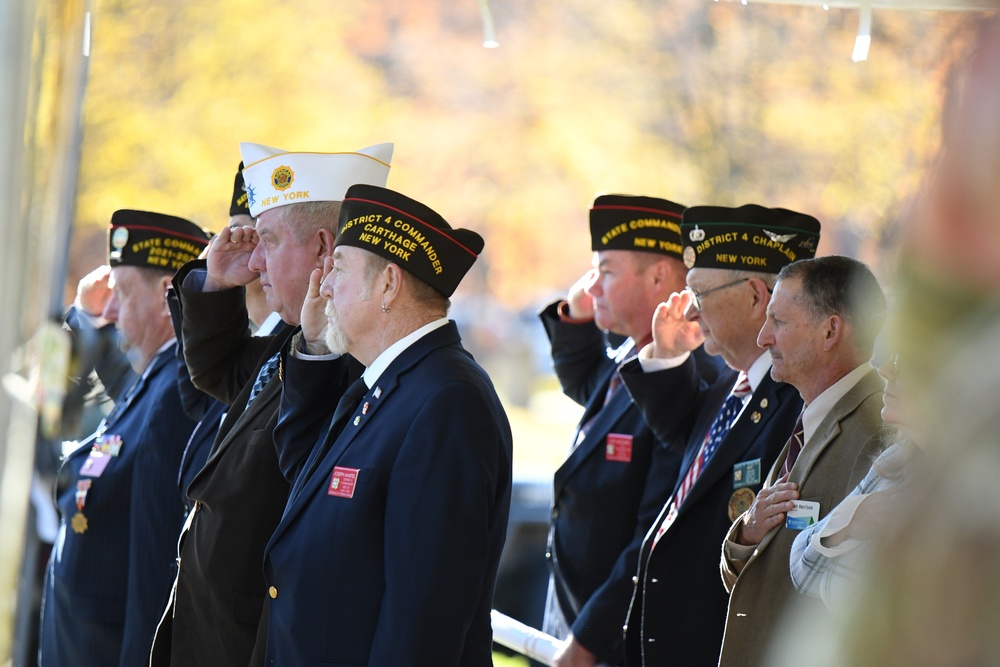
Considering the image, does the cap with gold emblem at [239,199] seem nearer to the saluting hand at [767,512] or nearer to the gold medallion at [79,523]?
the gold medallion at [79,523]

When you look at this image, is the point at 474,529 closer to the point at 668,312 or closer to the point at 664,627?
the point at 664,627

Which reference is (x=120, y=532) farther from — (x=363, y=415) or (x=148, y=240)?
(x=363, y=415)

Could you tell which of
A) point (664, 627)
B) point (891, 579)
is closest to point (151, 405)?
point (664, 627)

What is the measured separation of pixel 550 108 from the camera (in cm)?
1780

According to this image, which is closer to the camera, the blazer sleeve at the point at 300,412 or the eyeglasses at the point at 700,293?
the blazer sleeve at the point at 300,412

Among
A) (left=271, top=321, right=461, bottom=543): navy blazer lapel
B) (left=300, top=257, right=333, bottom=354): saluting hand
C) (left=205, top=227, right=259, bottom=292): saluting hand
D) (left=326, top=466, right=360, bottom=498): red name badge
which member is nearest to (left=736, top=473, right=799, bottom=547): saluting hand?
(left=271, top=321, right=461, bottom=543): navy blazer lapel

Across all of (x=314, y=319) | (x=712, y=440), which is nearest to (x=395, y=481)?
(x=314, y=319)

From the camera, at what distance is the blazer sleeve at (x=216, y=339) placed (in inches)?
149

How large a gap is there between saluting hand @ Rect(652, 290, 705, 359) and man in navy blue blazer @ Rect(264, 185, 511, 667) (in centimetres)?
118

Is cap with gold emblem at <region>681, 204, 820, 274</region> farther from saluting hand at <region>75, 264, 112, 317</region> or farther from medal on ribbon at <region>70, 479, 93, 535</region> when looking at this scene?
saluting hand at <region>75, 264, 112, 317</region>

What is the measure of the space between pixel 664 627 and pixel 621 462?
0.95 m

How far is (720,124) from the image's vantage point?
48.0 ft

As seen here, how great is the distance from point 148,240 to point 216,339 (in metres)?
1.20

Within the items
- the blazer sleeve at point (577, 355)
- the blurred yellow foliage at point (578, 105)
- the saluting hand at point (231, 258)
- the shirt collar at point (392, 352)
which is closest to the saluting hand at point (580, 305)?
the blazer sleeve at point (577, 355)
